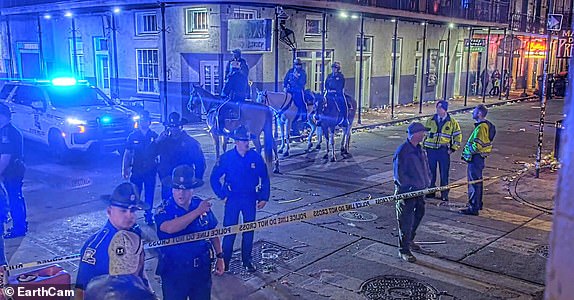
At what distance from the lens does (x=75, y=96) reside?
1491 centimetres

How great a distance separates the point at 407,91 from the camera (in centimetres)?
2922

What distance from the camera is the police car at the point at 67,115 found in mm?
13531

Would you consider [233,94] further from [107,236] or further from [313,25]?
[313,25]

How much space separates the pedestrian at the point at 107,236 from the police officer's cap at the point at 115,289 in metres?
0.27

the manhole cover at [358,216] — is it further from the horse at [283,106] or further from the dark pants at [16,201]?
the horse at [283,106]

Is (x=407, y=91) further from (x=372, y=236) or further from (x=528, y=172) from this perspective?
(x=372, y=236)

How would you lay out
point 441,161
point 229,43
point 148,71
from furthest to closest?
point 148,71
point 229,43
point 441,161

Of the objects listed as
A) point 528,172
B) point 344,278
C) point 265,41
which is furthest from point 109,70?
point 344,278

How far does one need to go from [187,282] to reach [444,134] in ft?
22.1

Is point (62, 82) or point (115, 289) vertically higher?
point (62, 82)

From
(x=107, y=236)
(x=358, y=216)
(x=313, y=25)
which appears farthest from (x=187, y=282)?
(x=313, y=25)

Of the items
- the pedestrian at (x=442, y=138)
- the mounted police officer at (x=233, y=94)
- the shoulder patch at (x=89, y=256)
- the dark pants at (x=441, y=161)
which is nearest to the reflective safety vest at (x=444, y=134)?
the pedestrian at (x=442, y=138)

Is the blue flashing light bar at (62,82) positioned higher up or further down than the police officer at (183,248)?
higher up

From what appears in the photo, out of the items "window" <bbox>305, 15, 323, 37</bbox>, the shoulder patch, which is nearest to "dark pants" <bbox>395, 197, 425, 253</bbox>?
the shoulder patch
